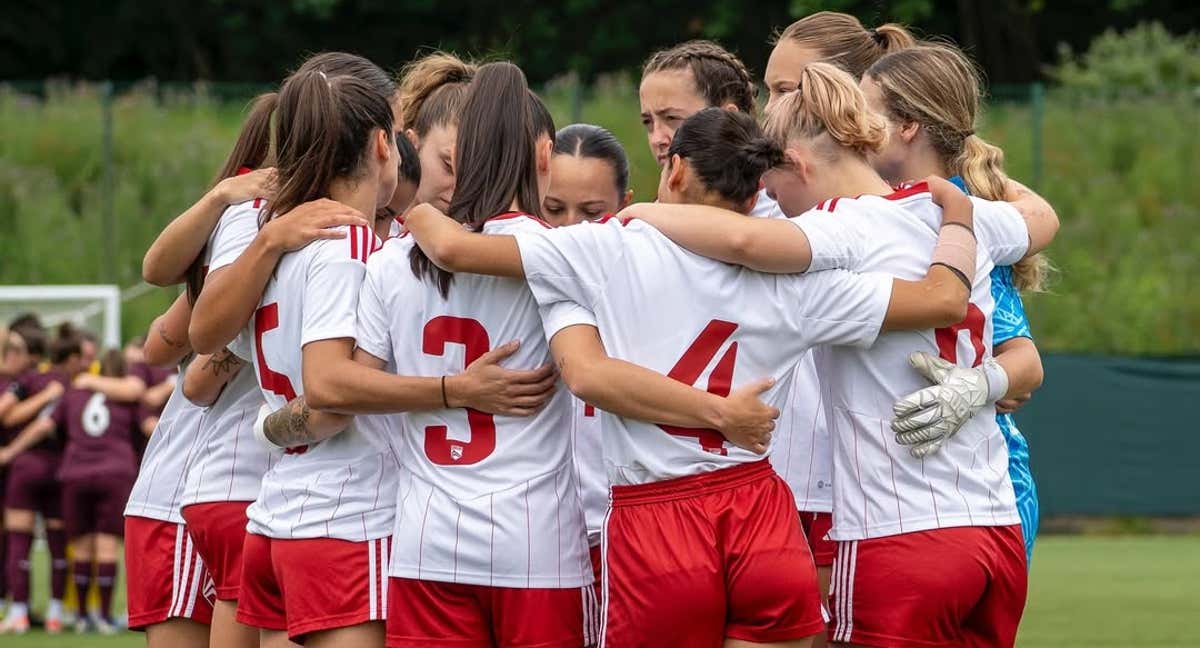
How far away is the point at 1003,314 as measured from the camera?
451 cm

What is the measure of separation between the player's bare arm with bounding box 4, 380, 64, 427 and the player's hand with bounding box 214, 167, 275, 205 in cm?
823

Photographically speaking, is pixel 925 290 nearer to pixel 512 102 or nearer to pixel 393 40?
pixel 512 102

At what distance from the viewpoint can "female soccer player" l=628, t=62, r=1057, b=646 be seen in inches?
155

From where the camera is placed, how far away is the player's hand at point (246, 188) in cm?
441

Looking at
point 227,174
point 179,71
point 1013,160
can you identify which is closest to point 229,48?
point 179,71

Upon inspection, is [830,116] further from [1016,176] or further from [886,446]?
[1016,176]

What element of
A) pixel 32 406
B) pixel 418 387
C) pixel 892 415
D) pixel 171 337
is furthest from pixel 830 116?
pixel 32 406

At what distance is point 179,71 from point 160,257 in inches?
1124

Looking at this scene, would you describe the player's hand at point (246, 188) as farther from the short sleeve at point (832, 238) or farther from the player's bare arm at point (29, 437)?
the player's bare arm at point (29, 437)

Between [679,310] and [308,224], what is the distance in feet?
3.01

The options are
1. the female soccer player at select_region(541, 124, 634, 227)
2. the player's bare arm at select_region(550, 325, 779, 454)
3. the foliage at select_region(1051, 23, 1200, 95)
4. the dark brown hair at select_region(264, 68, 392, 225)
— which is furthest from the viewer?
the foliage at select_region(1051, 23, 1200, 95)

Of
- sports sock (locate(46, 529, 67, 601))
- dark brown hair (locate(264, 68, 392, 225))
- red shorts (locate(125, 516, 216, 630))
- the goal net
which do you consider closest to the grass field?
sports sock (locate(46, 529, 67, 601))

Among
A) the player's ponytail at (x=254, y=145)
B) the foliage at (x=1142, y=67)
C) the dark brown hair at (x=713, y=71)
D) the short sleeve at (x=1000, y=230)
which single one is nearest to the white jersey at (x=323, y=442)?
the player's ponytail at (x=254, y=145)

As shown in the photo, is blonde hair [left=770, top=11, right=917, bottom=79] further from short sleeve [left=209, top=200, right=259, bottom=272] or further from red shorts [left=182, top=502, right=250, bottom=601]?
red shorts [left=182, top=502, right=250, bottom=601]
